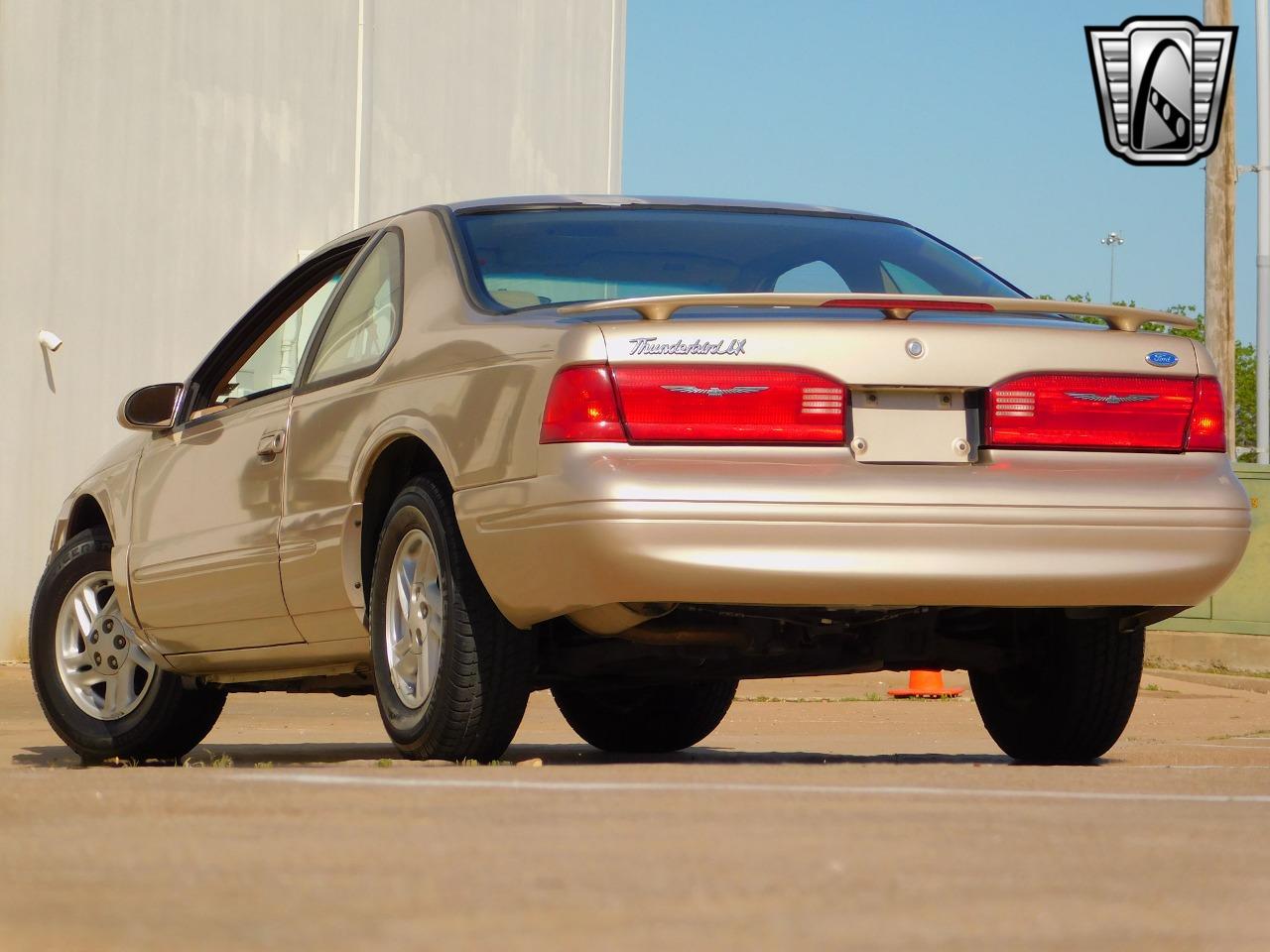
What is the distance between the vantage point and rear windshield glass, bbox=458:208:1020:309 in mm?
5918

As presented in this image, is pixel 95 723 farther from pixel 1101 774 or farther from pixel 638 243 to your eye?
pixel 1101 774

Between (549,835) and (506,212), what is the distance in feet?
10.0

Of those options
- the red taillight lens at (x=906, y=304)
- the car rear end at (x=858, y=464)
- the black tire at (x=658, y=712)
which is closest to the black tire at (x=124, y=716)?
the black tire at (x=658, y=712)

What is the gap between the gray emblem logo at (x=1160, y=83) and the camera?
65.0ft

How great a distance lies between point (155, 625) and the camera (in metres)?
7.12

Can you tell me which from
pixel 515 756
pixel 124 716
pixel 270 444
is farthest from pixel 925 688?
pixel 270 444

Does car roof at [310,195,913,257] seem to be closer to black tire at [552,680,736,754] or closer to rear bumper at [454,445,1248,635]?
rear bumper at [454,445,1248,635]

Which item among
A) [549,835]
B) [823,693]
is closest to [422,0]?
[823,693]

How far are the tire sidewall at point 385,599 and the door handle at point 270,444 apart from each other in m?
0.70

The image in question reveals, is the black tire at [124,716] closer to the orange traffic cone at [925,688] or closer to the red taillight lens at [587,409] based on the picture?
the red taillight lens at [587,409]

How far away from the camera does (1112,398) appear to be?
214 inches

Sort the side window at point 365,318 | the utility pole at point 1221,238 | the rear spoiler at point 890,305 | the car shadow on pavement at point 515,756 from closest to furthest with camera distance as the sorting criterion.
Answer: the rear spoiler at point 890,305, the side window at point 365,318, the car shadow on pavement at point 515,756, the utility pole at point 1221,238

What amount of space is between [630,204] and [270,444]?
51.4 inches

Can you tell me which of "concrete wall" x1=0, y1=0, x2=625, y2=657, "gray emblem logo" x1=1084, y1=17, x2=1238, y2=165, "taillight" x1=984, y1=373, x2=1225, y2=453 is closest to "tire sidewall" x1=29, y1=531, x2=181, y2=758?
"taillight" x1=984, y1=373, x2=1225, y2=453
